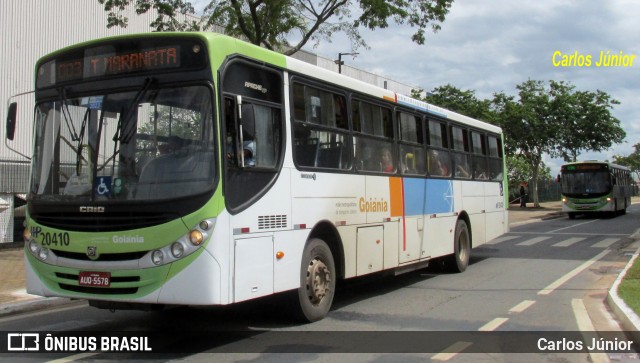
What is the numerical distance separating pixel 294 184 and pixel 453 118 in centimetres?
614

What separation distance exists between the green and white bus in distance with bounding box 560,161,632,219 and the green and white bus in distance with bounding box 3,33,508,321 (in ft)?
97.2

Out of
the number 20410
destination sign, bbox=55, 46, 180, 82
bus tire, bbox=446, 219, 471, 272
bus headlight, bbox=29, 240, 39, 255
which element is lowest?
bus tire, bbox=446, 219, 471, 272

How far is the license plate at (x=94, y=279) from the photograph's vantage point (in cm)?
591

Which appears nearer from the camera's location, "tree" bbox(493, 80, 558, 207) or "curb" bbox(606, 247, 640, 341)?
"curb" bbox(606, 247, 640, 341)

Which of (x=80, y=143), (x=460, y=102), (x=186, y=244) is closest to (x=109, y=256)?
(x=186, y=244)

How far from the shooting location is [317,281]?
24.3 feet

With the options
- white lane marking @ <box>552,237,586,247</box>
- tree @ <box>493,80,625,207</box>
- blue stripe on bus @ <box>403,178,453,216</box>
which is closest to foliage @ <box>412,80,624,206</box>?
tree @ <box>493,80,625,207</box>

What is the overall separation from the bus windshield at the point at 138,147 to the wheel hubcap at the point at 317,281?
213 centimetres

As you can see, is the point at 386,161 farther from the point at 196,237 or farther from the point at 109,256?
the point at 109,256

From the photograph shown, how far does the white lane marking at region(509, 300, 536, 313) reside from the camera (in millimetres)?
8391

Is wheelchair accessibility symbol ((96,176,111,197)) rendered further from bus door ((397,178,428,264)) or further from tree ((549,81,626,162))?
tree ((549,81,626,162))

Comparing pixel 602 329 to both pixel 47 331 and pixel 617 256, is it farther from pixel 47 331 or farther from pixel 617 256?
pixel 617 256

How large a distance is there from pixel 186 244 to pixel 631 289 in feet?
22.7

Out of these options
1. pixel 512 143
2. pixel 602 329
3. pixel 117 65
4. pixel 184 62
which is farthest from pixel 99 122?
pixel 512 143
